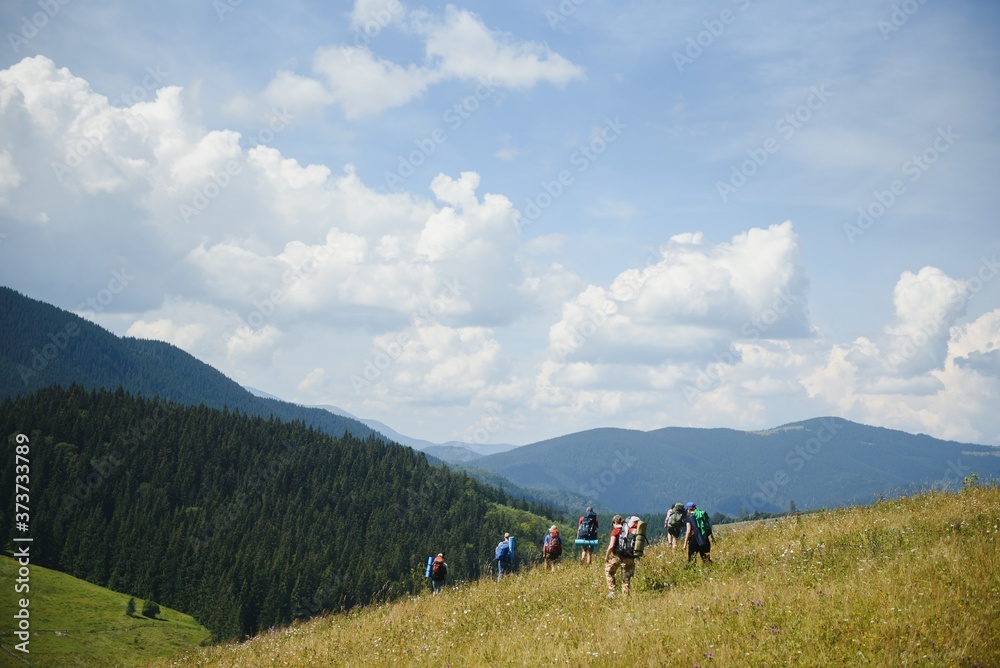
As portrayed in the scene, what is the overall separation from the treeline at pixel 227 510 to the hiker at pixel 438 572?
Result: 274ft

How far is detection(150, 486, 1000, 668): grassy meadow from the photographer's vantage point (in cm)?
812

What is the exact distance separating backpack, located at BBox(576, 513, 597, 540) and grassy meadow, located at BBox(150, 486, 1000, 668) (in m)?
2.61

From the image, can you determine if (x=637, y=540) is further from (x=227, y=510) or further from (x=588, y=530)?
(x=227, y=510)

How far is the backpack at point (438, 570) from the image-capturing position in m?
21.4

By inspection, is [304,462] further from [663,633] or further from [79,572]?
[663,633]

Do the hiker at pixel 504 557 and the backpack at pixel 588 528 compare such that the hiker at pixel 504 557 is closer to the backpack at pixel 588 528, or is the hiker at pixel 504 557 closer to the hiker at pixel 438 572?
the hiker at pixel 438 572

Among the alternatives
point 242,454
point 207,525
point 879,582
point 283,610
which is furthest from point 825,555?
point 242,454

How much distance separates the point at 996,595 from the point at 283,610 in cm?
12137

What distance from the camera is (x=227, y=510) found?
158 metres

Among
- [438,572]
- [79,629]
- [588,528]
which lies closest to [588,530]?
[588,528]

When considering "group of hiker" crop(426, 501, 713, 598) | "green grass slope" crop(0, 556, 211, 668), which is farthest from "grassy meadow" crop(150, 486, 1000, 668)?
"green grass slope" crop(0, 556, 211, 668)

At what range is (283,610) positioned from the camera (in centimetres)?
11019

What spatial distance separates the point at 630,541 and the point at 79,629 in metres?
76.5

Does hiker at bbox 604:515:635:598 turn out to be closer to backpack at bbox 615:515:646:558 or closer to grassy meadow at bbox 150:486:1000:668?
backpack at bbox 615:515:646:558
